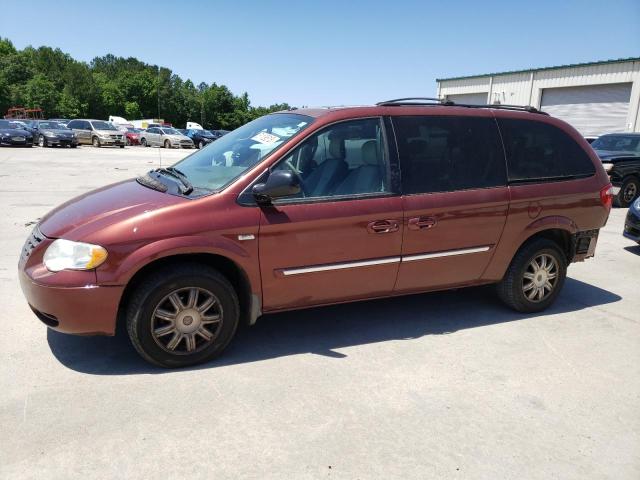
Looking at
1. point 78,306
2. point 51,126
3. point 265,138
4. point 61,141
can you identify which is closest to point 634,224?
point 265,138

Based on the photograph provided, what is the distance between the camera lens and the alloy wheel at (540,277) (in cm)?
474

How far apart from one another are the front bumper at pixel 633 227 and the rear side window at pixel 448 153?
13.9ft

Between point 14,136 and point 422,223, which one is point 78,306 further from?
point 14,136

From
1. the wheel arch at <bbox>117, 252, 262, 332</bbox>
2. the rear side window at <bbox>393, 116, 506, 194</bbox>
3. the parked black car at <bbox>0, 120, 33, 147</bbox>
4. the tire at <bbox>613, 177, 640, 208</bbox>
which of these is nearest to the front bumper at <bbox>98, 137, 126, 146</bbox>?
the parked black car at <bbox>0, 120, 33, 147</bbox>

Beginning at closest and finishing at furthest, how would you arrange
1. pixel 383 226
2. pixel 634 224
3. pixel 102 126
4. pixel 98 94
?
pixel 383 226 → pixel 634 224 → pixel 102 126 → pixel 98 94

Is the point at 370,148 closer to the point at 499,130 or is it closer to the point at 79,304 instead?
the point at 499,130

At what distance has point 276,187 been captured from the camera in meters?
3.44

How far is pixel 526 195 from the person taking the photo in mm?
4453

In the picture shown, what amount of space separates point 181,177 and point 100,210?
70 centimetres

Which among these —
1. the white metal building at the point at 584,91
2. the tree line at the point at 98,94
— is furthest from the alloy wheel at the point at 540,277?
the tree line at the point at 98,94

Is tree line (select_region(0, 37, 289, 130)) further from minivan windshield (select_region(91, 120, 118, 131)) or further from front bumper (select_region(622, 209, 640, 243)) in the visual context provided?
front bumper (select_region(622, 209, 640, 243))

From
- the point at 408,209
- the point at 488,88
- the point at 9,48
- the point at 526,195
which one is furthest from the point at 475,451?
the point at 9,48

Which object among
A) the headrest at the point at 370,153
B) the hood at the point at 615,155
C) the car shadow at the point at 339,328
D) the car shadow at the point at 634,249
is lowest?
the car shadow at the point at 339,328

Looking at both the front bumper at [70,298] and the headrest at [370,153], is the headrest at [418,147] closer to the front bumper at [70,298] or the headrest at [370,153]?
the headrest at [370,153]
